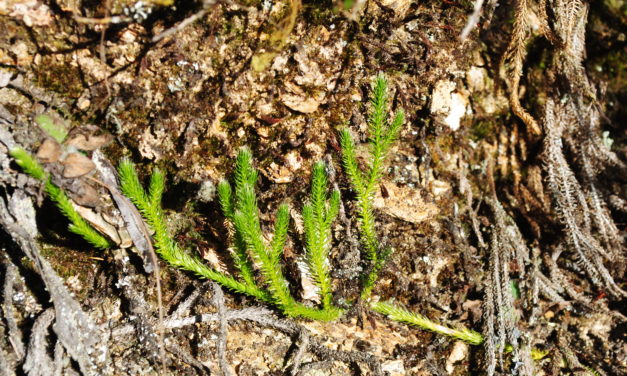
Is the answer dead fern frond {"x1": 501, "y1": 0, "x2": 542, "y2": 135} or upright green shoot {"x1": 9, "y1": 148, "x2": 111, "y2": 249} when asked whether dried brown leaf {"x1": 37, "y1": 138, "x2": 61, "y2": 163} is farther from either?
dead fern frond {"x1": 501, "y1": 0, "x2": 542, "y2": 135}

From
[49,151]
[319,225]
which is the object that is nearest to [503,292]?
[319,225]

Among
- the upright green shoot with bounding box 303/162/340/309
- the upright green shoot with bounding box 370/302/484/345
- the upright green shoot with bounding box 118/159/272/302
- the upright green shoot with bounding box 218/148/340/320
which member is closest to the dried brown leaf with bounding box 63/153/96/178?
the upright green shoot with bounding box 118/159/272/302

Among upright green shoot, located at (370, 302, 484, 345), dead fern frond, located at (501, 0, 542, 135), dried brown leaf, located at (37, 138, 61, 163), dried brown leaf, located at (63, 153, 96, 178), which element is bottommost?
upright green shoot, located at (370, 302, 484, 345)

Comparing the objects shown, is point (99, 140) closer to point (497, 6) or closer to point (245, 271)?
point (245, 271)

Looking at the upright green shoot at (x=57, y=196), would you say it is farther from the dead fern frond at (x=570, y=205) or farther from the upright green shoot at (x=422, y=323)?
the dead fern frond at (x=570, y=205)

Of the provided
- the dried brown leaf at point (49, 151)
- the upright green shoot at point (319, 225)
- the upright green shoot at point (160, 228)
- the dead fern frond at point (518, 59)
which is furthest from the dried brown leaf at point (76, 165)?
the dead fern frond at point (518, 59)

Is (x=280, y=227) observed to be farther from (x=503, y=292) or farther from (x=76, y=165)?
(x=503, y=292)
